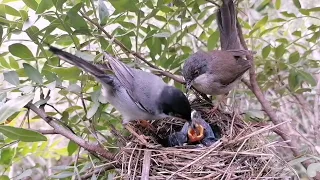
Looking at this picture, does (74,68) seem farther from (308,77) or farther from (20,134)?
(308,77)

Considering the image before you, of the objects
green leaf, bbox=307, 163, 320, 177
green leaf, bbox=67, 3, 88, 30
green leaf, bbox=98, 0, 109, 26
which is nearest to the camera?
green leaf, bbox=307, 163, 320, 177

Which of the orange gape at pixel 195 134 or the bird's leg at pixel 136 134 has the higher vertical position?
the bird's leg at pixel 136 134

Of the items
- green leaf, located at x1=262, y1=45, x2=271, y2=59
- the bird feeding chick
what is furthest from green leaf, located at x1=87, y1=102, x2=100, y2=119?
green leaf, located at x1=262, y1=45, x2=271, y2=59

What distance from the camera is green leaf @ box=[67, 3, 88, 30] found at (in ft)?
6.10

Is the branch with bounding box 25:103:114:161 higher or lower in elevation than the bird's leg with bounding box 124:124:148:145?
higher

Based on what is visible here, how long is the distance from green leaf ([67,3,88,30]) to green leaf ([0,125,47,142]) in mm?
498

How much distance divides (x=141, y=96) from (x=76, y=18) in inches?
32.1

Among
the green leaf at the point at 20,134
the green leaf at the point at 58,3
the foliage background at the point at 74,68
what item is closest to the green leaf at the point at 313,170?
the foliage background at the point at 74,68

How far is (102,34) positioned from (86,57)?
0.21 meters

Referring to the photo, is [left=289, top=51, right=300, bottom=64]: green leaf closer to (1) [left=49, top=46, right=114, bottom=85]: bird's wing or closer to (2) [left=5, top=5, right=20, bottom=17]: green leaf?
(1) [left=49, top=46, right=114, bottom=85]: bird's wing

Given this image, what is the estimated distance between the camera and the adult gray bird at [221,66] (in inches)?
109

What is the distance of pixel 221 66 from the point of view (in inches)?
121

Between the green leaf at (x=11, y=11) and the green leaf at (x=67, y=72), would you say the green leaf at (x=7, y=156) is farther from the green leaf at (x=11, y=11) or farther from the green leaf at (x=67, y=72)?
the green leaf at (x=11, y=11)

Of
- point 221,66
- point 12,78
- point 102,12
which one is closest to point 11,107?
point 12,78
